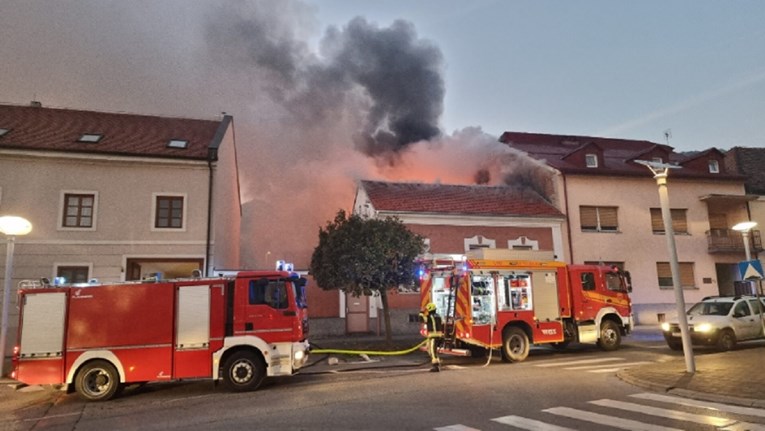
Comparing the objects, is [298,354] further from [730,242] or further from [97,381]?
[730,242]

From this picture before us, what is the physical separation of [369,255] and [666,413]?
32.6 ft

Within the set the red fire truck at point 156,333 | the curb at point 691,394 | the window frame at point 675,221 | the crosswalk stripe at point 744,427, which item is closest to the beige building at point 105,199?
the red fire truck at point 156,333

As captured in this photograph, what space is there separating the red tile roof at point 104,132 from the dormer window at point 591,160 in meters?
19.9

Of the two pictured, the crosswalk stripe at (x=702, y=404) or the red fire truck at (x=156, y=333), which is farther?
the red fire truck at (x=156, y=333)

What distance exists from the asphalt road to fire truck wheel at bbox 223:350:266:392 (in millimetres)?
246

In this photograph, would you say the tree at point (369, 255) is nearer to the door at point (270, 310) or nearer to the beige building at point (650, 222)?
the door at point (270, 310)

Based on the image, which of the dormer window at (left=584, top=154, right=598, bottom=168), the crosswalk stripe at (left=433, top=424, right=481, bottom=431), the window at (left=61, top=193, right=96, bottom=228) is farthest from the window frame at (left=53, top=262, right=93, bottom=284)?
the dormer window at (left=584, top=154, right=598, bottom=168)

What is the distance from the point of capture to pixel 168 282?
10.6m

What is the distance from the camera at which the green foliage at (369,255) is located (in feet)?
52.4

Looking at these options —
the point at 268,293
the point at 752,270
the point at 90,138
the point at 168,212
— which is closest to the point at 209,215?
the point at 168,212

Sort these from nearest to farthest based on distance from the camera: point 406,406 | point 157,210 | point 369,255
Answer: point 406,406
point 369,255
point 157,210

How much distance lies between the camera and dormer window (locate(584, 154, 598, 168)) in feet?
90.1

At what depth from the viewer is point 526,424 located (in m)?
6.71

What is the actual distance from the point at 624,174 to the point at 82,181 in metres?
26.2
